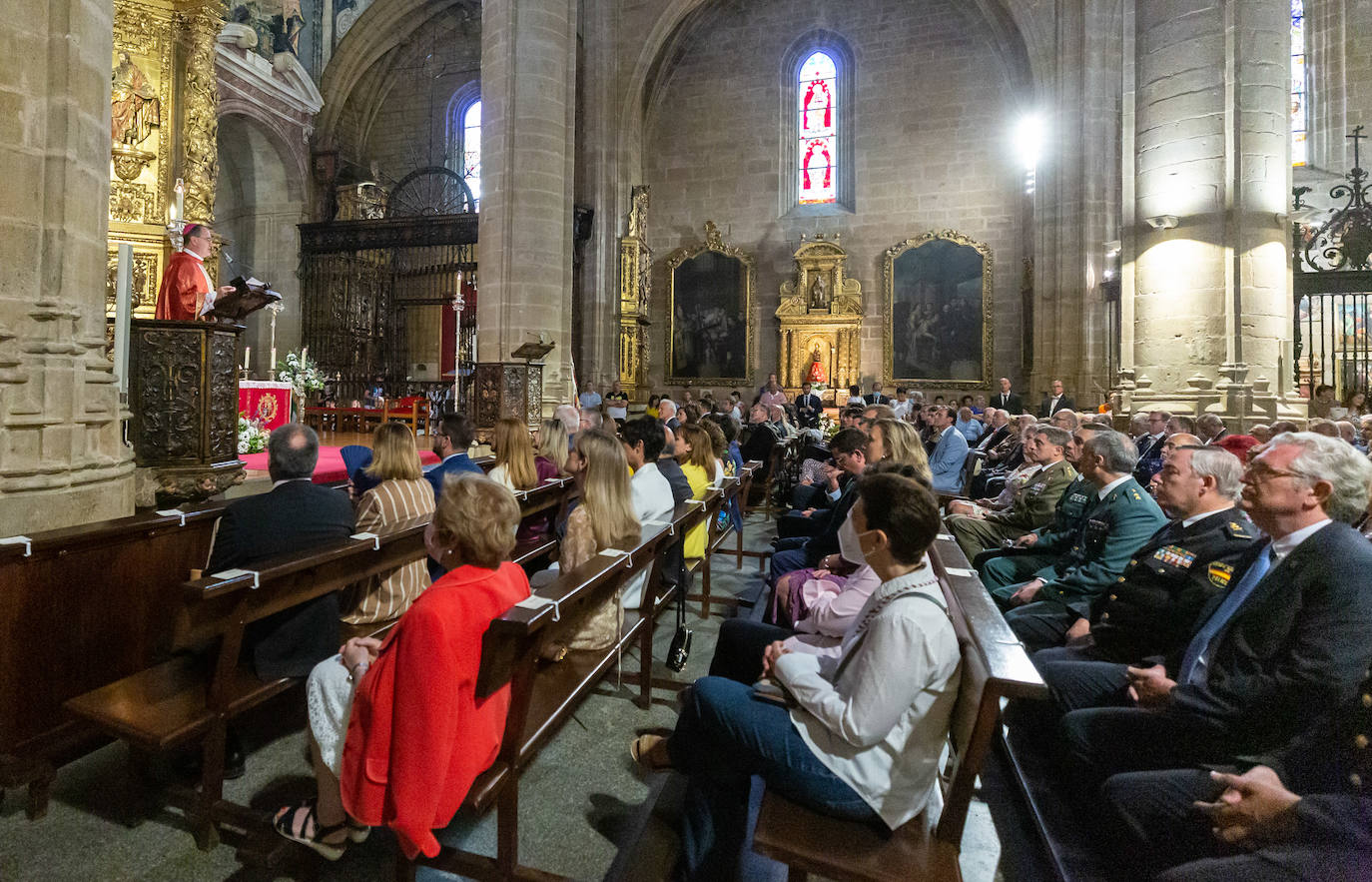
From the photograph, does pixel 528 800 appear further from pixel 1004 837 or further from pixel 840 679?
pixel 1004 837

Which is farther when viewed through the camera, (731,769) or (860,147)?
(860,147)

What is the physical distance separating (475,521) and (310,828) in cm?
90

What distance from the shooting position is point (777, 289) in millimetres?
16797

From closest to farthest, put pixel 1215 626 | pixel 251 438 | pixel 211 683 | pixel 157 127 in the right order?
pixel 1215 626 → pixel 211 683 → pixel 251 438 → pixel 157 127

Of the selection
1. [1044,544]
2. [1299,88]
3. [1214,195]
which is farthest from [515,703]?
[1299,88]

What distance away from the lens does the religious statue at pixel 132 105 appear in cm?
995

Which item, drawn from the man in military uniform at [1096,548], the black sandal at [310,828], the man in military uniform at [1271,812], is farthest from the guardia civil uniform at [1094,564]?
the black sandal at [310,828]

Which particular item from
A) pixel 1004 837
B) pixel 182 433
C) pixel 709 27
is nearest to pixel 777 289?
pixel 709 27

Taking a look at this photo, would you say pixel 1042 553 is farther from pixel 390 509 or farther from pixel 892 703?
pixel 390 509

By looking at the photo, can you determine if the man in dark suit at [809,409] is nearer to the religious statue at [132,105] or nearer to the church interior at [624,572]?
the church interior at [624,572]

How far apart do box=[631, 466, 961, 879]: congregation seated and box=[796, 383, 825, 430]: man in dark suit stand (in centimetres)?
1105

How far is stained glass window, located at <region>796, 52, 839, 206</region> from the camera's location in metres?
16.9

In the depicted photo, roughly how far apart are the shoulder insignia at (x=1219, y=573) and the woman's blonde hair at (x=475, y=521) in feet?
7.52

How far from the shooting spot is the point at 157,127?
1037 cm
